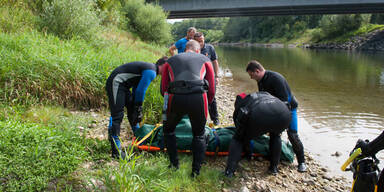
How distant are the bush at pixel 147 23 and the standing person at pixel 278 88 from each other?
15.9 metres

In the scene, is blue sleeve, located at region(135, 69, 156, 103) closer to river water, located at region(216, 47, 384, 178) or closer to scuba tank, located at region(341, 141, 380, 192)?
scuba tank, located at region(341, 141, 380, 192)

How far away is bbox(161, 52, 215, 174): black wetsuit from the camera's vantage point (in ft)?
9.53

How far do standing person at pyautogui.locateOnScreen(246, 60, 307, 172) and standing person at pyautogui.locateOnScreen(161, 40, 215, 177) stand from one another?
985mm

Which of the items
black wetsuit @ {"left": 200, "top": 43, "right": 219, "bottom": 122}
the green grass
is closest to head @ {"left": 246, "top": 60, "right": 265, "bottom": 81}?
black wetsuit @ {"left": 200, "top": 43, "right": 219, "bottom": 122}

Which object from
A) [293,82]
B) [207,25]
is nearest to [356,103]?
→ [293,82]

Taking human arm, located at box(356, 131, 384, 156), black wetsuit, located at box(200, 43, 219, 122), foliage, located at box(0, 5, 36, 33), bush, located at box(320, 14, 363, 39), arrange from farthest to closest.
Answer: bush, located at box(320, 14, 363, 39)
foliage, located at box(0, 5, 36, 33)
black wetsuit, located at box(200, 43, 219, 122)
human arm, located at box(356, 131, 384, 156)

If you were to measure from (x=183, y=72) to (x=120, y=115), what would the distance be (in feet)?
4.13

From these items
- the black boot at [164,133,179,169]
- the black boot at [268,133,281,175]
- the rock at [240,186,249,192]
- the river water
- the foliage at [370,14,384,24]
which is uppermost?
the foliage at [370,14,384,24]

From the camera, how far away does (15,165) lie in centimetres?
261

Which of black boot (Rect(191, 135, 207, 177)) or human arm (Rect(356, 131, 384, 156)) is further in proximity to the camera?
black boot (Rect(191, 135, 207, 177))

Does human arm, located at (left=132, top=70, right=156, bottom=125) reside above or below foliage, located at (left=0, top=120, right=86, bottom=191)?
above

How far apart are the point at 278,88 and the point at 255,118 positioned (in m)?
0.84

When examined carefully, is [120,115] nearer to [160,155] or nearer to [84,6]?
[160,155]

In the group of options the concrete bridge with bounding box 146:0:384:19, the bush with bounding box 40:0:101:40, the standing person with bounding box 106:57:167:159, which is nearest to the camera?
the standing person with bounding box 106:57:167:159
